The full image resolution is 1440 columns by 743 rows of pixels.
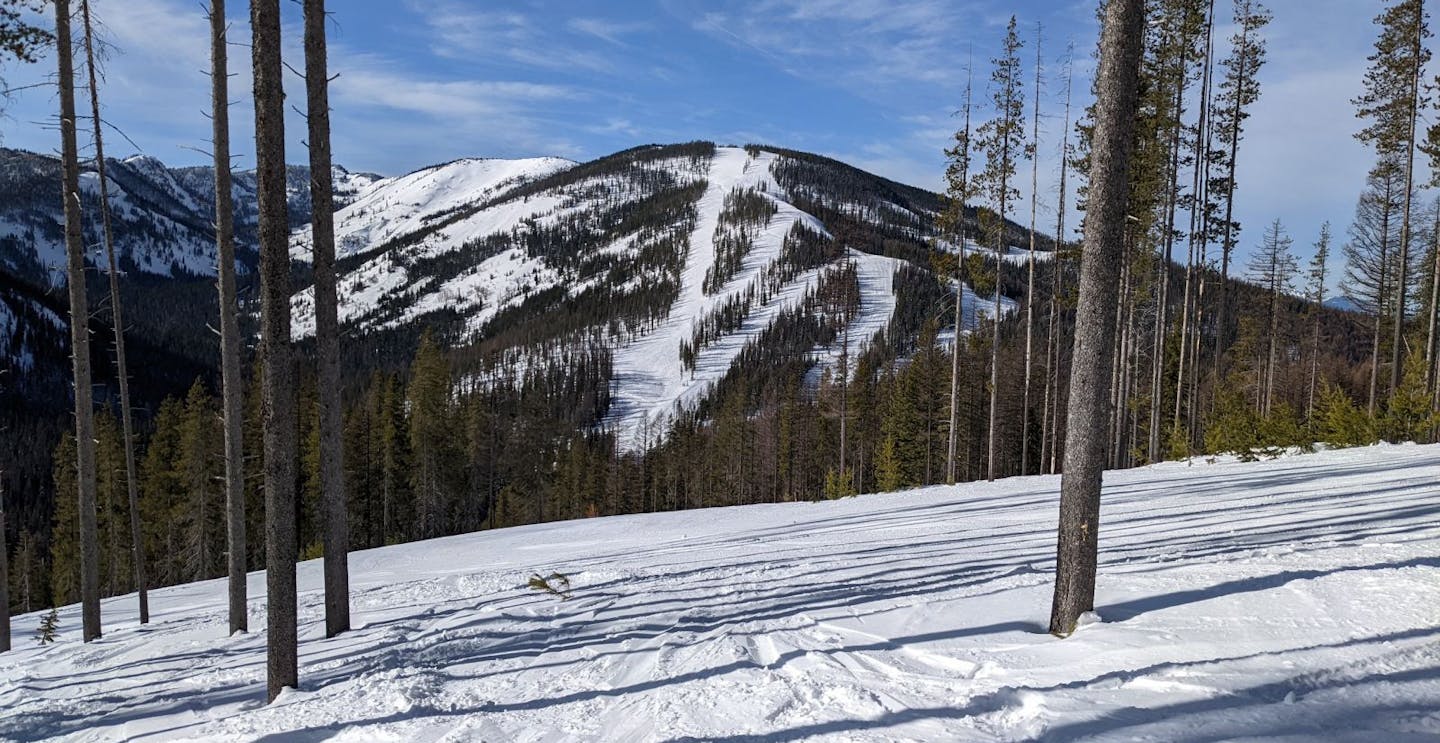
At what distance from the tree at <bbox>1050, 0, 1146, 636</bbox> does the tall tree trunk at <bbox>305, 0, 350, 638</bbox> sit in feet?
23.5

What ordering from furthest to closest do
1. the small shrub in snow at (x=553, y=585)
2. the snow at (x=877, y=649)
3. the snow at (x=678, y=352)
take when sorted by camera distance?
1. the snow at (x=678, y=352)
2. the small shrub in snow at (x=553, y=585)
3. the snow at (x=877, y=649)

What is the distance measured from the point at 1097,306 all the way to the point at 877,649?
2.96 m

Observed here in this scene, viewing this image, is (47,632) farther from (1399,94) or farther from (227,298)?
(1399,94)

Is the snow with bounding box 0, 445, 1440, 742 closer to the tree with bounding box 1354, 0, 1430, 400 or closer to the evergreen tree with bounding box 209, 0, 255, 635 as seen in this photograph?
the evergreen tree with bounding box 209, 0, 255, 635

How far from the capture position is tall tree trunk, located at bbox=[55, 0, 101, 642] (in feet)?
34.8

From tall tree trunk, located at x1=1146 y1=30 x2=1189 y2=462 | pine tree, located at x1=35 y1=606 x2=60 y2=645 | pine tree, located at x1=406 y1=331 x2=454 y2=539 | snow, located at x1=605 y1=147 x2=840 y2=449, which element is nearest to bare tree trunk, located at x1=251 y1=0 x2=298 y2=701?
pine tree, located at x1=35 y1=606 x2=60 y2=645

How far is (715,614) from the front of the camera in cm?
692

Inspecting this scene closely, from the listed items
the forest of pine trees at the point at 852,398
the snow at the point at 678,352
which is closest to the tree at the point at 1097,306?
the forest of pine trees at the point at 852,398

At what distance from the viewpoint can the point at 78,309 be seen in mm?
10828

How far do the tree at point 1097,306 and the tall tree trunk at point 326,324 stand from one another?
7.16m

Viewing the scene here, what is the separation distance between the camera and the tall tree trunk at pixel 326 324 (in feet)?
25.0

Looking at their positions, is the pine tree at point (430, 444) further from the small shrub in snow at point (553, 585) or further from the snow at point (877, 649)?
the small shrub in snow at point (553, 585)

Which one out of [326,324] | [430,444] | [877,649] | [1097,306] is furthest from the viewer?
[430,444]

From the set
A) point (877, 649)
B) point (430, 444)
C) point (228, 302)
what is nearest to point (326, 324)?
point (228, 302)
